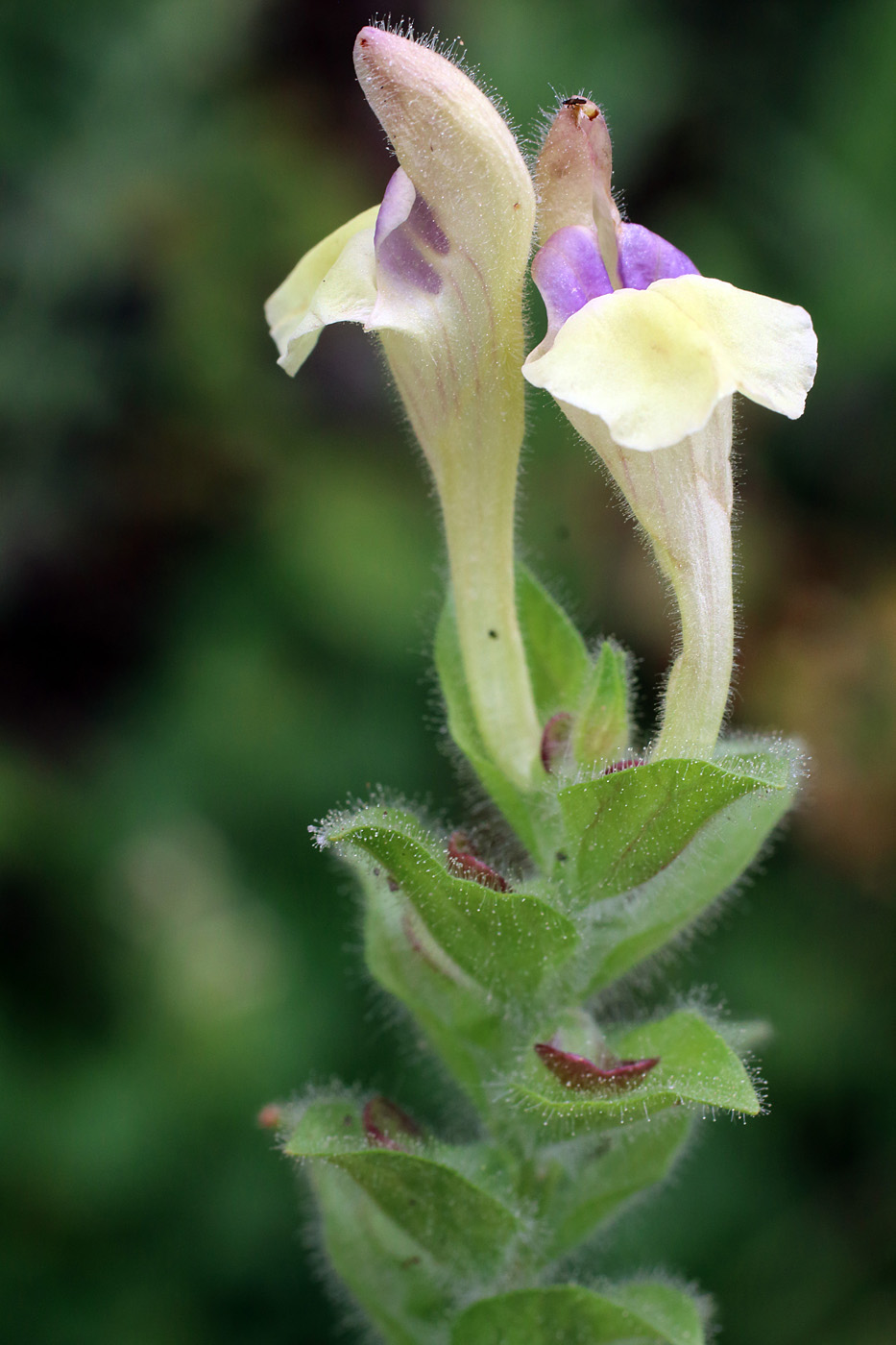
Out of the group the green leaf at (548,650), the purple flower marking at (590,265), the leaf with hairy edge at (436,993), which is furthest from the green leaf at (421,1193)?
the purple flower marking at (590,265)

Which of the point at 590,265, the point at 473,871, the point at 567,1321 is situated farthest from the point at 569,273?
the point at 567,1321

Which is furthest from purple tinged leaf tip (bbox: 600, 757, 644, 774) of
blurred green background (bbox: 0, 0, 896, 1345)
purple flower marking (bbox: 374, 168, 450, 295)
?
blurred green background (bbox: 0, 0, 896, 1345)

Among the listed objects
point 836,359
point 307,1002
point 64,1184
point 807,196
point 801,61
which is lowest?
point 64,1184

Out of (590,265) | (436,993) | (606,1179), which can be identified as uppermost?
(590,265)

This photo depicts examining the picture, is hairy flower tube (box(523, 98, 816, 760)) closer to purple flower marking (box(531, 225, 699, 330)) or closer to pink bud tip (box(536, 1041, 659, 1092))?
purple flower marking (box(531, 225, 699, 330))

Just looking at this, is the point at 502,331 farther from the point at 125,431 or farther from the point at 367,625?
the point at 125,431

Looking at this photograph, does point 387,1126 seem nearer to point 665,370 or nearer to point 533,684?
point 533,684

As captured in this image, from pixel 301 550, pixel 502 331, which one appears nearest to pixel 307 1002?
pixel 301 550
